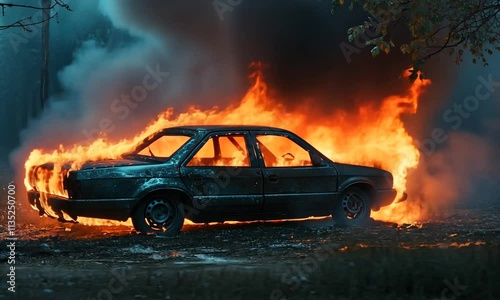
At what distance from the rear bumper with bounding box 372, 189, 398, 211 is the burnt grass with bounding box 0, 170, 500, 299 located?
999 mm

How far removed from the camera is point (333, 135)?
13594 millimetres

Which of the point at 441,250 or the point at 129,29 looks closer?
the point at 441,250

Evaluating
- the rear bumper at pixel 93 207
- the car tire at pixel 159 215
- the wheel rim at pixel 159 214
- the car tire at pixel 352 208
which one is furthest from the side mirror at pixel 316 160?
the rear bumper at pixel 93 207

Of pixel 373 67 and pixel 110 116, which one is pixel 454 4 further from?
pixel 110 116

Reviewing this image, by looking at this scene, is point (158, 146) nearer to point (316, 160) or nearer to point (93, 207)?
point (93, 207)

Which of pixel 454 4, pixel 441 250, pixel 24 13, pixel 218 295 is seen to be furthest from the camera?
pixel 24 13

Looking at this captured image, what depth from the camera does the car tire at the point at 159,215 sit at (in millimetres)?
9406

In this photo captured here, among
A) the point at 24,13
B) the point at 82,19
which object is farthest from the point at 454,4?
the point at 24,13

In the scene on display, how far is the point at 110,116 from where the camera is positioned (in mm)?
16453

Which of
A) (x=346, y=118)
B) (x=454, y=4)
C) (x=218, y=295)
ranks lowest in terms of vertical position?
(x=218, y=295)

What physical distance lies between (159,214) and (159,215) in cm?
1

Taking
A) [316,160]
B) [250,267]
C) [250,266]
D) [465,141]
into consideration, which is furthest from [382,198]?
[465,141]

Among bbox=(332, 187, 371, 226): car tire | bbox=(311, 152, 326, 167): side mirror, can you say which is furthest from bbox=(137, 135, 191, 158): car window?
bbox=(332, 187, 371, 226): car tire

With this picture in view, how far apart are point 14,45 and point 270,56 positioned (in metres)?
12.0
